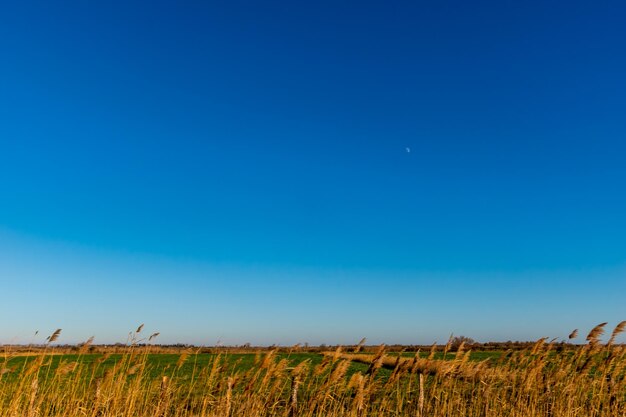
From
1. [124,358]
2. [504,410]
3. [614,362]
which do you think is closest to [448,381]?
[504,410]

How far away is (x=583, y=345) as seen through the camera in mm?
9305

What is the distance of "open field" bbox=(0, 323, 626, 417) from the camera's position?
23.7 feet

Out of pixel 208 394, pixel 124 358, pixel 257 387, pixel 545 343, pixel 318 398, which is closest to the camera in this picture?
pixel 124 358

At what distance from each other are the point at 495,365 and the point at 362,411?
11.9 feet

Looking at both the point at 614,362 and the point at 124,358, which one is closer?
the point at 124,358

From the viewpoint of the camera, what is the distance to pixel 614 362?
386 inches

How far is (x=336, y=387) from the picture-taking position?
8.02 metres

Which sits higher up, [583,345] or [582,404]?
[583,345]

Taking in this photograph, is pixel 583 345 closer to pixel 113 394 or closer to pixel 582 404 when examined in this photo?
pixel 582 404

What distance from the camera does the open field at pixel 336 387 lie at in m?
7.22

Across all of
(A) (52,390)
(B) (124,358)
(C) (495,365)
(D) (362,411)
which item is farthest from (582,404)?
(A) (52,390)

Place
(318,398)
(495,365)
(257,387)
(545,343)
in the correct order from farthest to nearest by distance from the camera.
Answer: (495,365)
(545,343)
(257,387)
(318,398)

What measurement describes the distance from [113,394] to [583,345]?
884cm

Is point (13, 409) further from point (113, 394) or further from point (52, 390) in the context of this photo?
point (113, 394)
